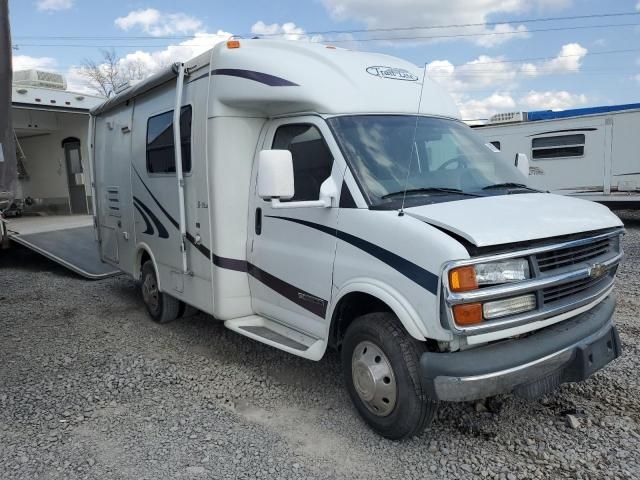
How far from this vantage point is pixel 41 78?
11.5 m

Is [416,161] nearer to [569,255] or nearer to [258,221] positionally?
[569,255]

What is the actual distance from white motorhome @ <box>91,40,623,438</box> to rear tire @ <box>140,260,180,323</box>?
423 mm

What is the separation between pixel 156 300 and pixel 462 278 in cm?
431

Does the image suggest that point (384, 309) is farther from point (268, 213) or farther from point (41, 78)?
point (41, 78)

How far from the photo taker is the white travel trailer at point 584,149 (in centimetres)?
1191

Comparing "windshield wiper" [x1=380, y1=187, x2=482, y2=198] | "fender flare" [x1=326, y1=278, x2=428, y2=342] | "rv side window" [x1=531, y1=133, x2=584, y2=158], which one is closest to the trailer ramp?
"fender flare" [x1=326, y1=278, x2=428, y2=342]

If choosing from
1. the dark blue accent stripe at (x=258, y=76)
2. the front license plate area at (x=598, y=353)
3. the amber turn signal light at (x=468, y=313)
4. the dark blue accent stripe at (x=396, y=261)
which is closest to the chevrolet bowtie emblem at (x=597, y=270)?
the front license plate area at (x=598, y=353)

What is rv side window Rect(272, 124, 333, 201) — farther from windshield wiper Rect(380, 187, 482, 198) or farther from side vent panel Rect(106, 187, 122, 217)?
side vent panel Rect(106, 187, 122, 217)

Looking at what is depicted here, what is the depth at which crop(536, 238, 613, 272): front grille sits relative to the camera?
10.2ft

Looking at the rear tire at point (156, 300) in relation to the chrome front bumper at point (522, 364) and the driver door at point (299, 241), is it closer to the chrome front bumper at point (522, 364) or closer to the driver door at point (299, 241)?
the driver door at point (299, 241)

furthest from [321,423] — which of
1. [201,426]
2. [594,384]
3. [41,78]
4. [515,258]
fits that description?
[41,78]

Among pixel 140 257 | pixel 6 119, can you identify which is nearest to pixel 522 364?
pixel 140 257

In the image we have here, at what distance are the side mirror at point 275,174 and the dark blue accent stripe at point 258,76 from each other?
77 cm

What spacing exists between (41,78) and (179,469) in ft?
35.6
